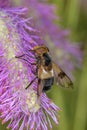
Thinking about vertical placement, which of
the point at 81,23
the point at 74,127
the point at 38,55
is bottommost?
the point at 74,127

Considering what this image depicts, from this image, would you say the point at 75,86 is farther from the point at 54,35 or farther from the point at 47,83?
the point at 47,83

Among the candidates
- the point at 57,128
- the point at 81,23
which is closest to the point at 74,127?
the point at 57,128

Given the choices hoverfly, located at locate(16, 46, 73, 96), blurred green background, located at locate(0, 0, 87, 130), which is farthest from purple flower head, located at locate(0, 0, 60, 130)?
blurred green background, located at locate(0, 0, 87, 130)

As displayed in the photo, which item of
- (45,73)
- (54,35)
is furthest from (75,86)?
(45,73)

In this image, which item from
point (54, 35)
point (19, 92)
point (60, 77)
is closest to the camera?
point (19, 92)

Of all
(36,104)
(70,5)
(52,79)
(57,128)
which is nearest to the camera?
(36,104)

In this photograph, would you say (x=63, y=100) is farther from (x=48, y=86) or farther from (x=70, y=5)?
(x=48, y=86)

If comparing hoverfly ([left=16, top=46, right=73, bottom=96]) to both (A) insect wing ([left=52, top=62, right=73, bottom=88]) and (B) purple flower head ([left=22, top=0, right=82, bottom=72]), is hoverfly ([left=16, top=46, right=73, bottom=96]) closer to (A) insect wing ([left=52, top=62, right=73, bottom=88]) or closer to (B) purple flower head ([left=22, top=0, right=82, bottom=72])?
(A) insect wing ([left=52, top=62, right=73, bottom=88])
